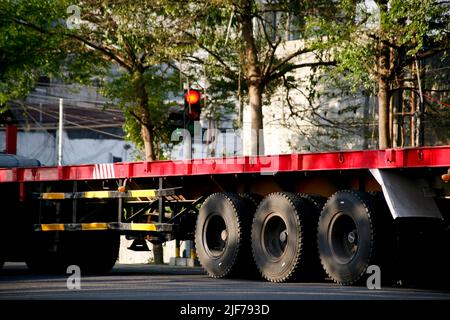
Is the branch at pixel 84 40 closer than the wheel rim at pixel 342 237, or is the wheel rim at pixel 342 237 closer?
the wheel rim at pixel 342 237

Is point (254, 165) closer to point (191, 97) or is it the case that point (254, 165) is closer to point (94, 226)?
point (94, 226)

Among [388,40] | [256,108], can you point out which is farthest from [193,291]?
[256,108]

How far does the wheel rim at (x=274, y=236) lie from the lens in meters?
17.1

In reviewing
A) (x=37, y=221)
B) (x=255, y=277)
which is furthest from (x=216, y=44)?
(x=255, y=277)

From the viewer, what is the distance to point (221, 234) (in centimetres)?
1831

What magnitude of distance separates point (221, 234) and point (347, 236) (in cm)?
282

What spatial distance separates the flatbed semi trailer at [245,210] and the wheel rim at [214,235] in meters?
0.02

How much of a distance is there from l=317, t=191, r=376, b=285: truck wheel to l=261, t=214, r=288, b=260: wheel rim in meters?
0.98

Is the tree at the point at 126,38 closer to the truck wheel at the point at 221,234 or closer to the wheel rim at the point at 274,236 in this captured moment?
the truck wheel at the point at 221,234

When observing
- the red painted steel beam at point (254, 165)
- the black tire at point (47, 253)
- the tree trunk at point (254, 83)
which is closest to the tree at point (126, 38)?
the tree trunk at point (254, 83)

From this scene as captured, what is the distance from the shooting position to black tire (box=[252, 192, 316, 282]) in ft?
54.2
